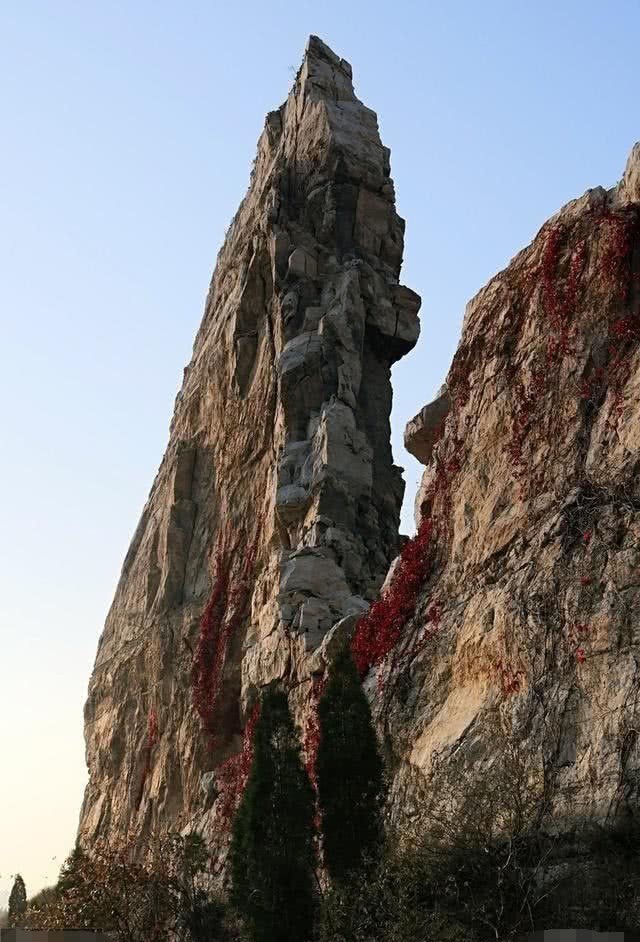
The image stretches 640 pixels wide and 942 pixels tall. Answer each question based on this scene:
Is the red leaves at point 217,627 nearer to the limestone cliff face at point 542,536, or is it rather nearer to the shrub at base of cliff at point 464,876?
the limestone cliff face at point 542,536

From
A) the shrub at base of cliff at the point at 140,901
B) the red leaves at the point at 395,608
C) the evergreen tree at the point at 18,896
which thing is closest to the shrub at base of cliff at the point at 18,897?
the evergreen tree at the point at 18,896

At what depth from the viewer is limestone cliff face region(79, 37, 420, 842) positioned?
35938 millimetres

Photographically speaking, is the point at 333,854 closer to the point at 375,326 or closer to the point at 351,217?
the point at 375,326

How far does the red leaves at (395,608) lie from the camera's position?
2848 centimetres

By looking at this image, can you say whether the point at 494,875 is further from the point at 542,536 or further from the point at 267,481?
the point at 267,481

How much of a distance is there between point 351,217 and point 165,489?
11688 mm

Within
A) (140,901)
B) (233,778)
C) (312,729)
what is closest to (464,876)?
(312,729)

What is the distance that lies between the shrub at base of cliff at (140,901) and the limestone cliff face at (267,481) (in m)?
5.23

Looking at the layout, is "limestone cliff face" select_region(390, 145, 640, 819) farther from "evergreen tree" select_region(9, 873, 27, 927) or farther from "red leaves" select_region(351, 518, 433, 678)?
"evergreen tree" select_region(9, 873, 27, 927)

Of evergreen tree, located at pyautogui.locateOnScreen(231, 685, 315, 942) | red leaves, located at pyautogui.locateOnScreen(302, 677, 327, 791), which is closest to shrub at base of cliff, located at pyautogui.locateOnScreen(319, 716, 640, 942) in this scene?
evergreen tree, located at pyautogui.locateOnScreen(231, 685, 315, 942)

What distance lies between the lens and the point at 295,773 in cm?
2325

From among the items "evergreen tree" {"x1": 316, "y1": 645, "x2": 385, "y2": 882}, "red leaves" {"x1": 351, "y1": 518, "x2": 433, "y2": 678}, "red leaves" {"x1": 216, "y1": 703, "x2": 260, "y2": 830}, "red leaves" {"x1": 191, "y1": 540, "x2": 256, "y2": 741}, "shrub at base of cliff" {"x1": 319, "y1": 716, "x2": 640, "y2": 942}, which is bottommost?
"shrub at base of cliff" {"x1": 319, "y1": 716, "x2": 640, "y2": 942}

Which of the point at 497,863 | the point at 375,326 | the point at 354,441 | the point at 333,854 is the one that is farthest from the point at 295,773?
the point at 375,326

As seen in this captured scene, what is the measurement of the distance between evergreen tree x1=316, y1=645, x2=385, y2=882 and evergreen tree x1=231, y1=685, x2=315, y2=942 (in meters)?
0.38
